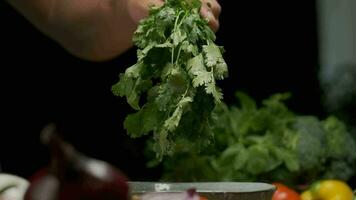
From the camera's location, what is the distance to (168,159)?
260cm

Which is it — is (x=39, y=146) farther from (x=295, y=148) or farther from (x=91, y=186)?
(x=91, y=186)

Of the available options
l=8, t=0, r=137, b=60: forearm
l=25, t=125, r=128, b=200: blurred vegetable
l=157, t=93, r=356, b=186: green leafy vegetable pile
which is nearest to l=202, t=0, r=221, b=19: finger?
l=8, t=0, r=137, b=60: forearm

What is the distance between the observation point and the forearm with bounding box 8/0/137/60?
1602 mm

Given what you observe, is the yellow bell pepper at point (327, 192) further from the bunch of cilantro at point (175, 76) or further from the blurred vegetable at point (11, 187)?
the blurred vegetable at point (11, 187)

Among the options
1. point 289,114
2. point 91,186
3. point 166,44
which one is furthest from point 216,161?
point 91,186

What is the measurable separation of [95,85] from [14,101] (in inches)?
10.8

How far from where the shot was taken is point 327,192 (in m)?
2.41

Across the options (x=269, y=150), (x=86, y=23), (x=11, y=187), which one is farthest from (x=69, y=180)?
(x=269, y=150)

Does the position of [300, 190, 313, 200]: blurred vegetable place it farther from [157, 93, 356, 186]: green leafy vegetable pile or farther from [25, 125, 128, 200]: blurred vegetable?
[25, 125, 128, 200]: blurred vegetable

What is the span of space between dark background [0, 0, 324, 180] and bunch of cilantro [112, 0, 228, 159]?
134 cm

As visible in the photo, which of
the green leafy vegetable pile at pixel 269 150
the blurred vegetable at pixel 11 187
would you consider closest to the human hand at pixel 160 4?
the blurred vegetable at pixel 11 187

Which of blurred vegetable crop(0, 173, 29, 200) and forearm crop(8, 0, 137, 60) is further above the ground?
forearm crop(8, 0, 137, 60)

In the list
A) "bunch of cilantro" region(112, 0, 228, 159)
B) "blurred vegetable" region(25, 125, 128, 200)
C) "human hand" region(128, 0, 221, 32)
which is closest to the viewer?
"blurred vegetable" region(25, 125, 128, 200)

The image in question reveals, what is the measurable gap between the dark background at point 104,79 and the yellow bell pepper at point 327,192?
55 cm
